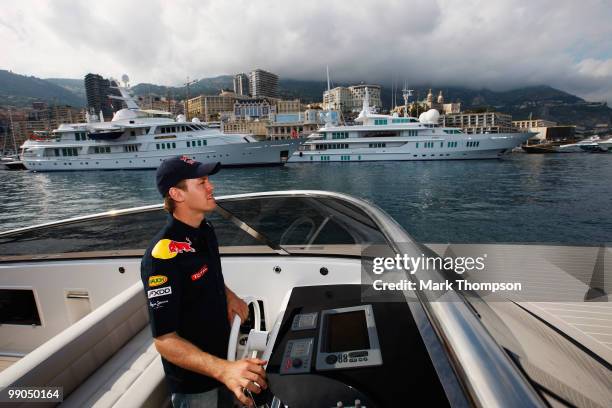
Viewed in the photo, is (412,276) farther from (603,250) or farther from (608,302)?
(603,250)

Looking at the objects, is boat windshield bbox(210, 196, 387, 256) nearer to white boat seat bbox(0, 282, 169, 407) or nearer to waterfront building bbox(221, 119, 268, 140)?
white boat seat bbox(0, 282, 169, 407)

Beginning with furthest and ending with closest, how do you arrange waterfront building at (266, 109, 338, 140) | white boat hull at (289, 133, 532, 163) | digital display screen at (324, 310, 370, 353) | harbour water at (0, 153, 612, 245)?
waterfront building at (266, 109, 338, 140) → white boat hull at (289, 133, 532, 163) → harbour water at (0, 153, 612, 245) → digital display screen at (324, 310, 370, 353)

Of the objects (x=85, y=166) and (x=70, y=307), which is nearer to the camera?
(x=70, y=307)

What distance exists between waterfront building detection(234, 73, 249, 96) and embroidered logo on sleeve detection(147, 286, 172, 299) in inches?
7346

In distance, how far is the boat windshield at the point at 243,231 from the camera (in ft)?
8.52

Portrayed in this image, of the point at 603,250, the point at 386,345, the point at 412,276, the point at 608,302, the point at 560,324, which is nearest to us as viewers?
the point at 412,276


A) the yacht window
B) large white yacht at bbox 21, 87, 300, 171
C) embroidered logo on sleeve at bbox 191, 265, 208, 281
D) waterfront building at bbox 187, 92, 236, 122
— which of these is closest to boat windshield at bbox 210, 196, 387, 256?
embroidered logo on sleeve at bbox 191, 265, 208, 281

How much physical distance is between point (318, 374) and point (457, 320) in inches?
24.4

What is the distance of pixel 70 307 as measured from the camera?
2.74 m

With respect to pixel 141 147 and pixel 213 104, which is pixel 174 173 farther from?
pixel 213 104

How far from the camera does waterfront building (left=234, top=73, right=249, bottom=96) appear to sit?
17612 centimetres

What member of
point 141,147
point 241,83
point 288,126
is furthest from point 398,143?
point 241,83

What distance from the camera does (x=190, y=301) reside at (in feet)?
4.49

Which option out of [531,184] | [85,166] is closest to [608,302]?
[531,184]
